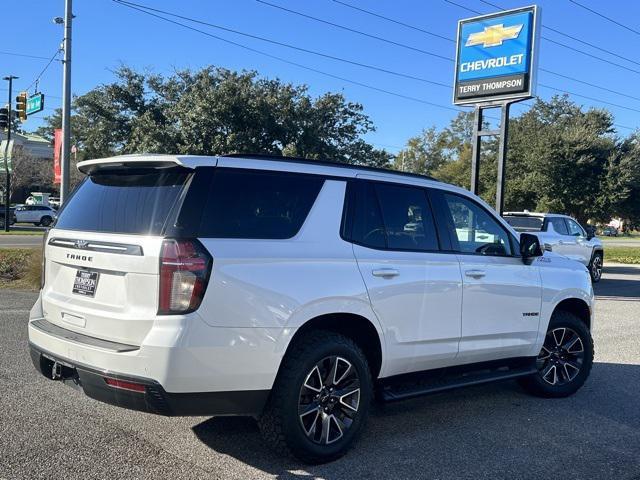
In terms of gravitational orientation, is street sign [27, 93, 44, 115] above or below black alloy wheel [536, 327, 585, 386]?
above

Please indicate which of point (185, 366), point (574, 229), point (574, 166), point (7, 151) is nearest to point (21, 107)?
point (7, 151)

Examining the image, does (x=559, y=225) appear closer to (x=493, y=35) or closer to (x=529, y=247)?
(x=493, y=35)

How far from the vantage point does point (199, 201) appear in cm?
375

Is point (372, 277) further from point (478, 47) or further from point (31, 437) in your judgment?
point (478, 47)

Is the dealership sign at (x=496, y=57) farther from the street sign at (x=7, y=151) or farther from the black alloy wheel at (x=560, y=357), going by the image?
the street sign at (x=7, y=151)

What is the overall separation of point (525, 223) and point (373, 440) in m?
12.2

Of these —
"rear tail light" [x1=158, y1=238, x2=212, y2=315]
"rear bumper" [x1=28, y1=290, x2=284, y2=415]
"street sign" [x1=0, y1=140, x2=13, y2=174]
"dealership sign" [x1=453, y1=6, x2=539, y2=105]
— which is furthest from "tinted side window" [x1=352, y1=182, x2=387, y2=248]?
"street sign" [x1=0, y1=140, x2=13, y2=174]

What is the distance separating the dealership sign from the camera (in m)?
15.7

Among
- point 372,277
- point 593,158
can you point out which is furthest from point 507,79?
point 593,158

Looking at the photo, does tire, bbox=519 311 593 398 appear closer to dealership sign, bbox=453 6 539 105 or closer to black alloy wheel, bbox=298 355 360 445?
black alloy wheel, bbox=298 355 360 445

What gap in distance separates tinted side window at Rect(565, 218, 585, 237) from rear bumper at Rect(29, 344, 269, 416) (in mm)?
14828

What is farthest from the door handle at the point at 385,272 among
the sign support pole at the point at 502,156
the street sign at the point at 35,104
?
the street sign at the point at 35,104

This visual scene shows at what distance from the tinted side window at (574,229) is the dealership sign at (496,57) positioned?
3719mm

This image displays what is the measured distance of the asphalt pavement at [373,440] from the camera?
3.97 meters
